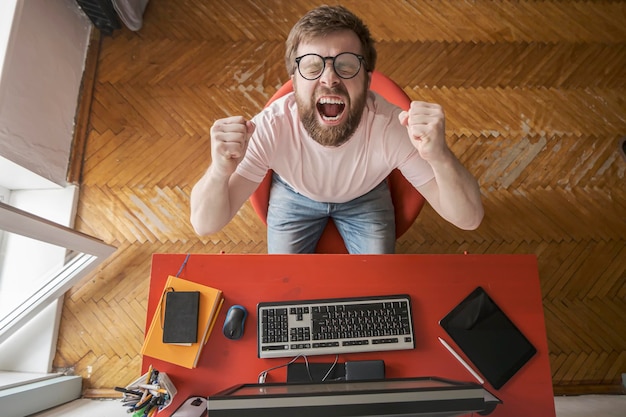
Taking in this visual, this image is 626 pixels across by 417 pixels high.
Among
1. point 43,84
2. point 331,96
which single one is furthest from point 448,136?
point 43,84

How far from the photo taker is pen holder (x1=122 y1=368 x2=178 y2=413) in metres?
1.07

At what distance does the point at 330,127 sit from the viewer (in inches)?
54.8

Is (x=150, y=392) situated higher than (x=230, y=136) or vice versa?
(x=230, y=136)

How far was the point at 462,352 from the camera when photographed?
1234 millimetres

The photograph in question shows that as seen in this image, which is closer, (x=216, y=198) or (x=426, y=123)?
(x=426, y=123)

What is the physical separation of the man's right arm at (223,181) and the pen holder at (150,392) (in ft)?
1.74

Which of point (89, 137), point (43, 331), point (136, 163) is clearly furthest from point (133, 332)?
point (89, 137)

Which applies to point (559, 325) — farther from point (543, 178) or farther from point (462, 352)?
point (462, 352)

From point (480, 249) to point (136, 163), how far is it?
6.49ft

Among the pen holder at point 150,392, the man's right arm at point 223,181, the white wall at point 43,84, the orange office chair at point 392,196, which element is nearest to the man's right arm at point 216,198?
the man's right arm at point 223,181

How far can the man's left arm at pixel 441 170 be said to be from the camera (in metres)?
1.18

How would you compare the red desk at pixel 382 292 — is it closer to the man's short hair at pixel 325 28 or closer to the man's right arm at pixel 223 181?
the man's right arm at pixel 223 181

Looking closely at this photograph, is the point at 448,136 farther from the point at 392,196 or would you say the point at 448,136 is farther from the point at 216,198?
the point at 216,198

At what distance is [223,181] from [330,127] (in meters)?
0.39
